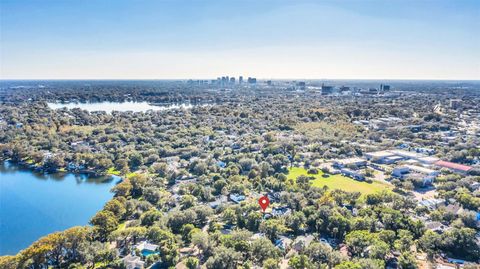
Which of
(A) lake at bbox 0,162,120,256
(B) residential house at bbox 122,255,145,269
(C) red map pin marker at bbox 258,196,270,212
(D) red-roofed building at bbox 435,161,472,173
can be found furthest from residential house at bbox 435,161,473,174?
(A) lake at bbox 0,162,120,256

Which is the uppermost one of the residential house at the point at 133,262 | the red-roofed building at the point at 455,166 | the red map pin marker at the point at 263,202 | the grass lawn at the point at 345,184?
the red-roofed building at the point at 455,166

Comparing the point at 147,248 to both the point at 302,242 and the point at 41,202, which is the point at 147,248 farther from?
the point at 41,202

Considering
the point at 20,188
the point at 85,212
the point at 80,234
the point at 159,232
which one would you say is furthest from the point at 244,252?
the point at 20,188

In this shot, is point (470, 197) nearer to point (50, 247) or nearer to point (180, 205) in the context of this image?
point (180, 205)

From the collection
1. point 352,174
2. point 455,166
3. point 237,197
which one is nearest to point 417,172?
point 455,166

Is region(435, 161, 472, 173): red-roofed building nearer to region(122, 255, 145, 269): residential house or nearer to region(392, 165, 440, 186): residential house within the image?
region(392, 165, 440, 186): residential house

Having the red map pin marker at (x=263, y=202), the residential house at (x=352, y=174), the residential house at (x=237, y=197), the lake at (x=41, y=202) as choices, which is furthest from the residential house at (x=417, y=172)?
the lake at (x=41, y=202)

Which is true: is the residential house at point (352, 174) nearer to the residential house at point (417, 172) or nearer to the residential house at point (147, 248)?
the residential house at point (417, 172)
